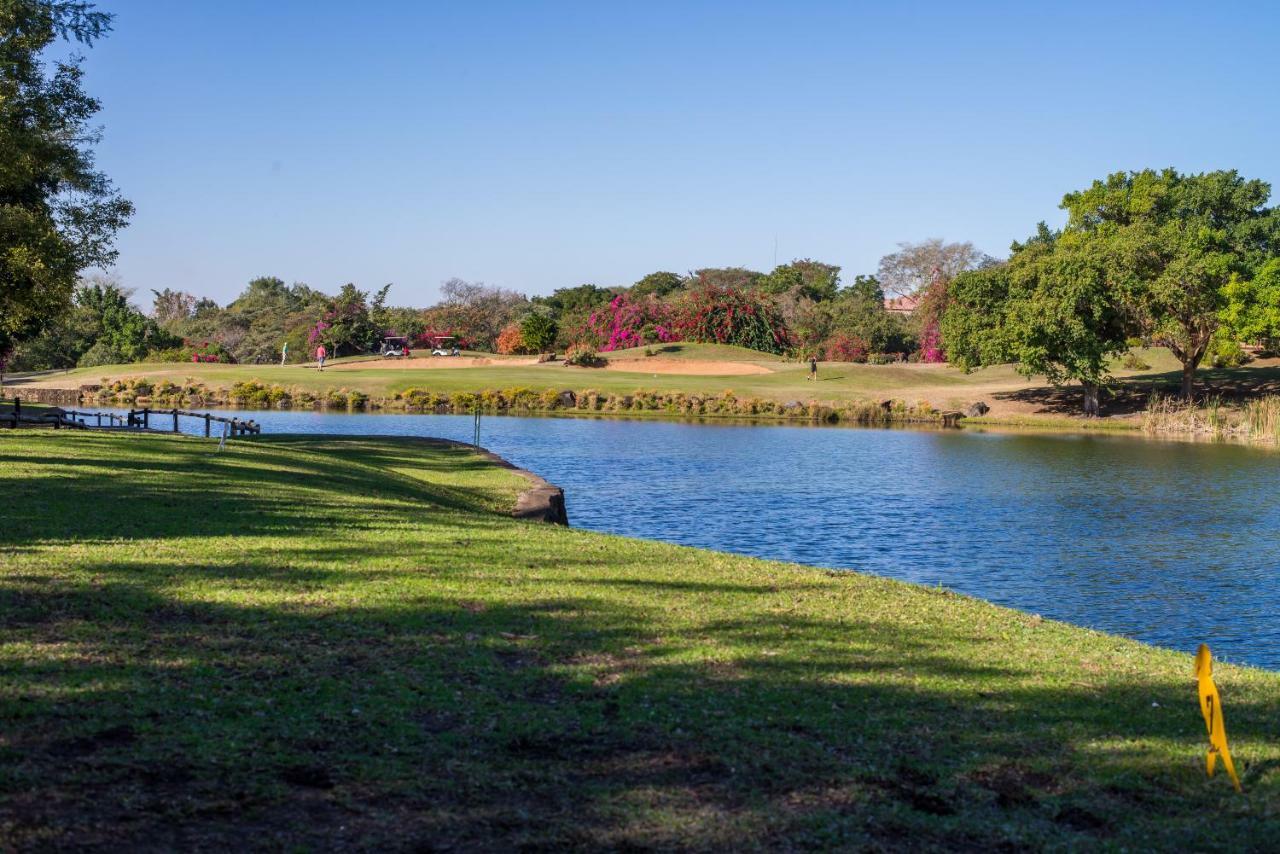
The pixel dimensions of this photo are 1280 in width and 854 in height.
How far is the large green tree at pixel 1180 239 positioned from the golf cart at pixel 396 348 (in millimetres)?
50097

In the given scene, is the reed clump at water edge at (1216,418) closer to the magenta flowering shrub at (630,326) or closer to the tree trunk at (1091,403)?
the tree trunk at (1091,403)

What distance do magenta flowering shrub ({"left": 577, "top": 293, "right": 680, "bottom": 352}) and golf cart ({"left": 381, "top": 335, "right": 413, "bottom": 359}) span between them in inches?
566

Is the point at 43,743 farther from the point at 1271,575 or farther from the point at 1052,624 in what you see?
the point at 1271,575

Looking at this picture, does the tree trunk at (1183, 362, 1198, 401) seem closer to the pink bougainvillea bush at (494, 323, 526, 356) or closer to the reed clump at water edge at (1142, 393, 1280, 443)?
the reed clump at water edge at (1142, 393, 1280, 443)

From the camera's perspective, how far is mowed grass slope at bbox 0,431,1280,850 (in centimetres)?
586

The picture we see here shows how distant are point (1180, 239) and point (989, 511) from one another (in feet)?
Answer: 142

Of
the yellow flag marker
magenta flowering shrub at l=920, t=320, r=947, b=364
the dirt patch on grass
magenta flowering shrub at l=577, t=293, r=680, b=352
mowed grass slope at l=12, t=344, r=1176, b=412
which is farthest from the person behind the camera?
magenta flowering shrub at l=577, t=293, r=680, b=352

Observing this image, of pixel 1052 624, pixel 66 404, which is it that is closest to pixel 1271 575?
pixel 1052 624

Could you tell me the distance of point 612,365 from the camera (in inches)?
3241

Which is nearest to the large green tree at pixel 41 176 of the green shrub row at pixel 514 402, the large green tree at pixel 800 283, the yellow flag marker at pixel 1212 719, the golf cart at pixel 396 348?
the yellow flag marker at pixel 1212 719

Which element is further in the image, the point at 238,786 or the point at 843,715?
the point at 843,715

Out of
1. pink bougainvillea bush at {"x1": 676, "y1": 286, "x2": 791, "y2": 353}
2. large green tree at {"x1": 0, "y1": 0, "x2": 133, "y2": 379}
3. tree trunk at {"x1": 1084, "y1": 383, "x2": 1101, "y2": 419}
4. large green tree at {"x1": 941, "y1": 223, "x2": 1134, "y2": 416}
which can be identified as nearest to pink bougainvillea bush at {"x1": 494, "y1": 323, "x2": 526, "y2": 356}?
pink bougainvillea bush at {"x1": 676, "y1": 286, "x2": 791, "y2": 353}

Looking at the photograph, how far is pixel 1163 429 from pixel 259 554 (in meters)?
53.2

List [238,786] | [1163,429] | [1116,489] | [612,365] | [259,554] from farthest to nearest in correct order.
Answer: [612,365] → [1163,429] → [1116,489] → [259,554] → [238,786]
